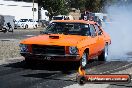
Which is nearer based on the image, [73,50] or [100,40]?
[73,50]

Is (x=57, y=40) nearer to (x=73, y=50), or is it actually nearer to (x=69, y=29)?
(x=73, y=50)

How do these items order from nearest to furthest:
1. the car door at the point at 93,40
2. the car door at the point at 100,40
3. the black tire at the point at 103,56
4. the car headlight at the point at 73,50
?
1. the car headlight at the point at 73,50
2. the car door at the point at 93,40
3. the car door at the point at 100,40
4. the black tire at the point at 103,56

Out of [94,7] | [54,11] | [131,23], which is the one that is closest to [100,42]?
[131,23]

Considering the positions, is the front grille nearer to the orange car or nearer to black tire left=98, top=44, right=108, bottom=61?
the orange car

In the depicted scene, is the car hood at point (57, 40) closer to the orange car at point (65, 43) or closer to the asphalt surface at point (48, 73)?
the orange car at point (65, 43)

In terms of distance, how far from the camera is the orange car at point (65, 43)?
12.0 meters

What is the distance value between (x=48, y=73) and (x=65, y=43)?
1.14 metres

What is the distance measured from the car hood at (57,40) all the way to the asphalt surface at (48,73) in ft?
2.70

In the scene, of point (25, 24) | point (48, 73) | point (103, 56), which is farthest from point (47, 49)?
point (25, 24)

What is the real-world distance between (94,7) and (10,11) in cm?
3968

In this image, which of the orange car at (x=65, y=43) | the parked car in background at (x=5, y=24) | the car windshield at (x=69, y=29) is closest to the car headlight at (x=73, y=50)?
the orange car at (x=65, y=43)

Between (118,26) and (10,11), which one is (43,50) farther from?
(10,11)

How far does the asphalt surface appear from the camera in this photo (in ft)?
31.0

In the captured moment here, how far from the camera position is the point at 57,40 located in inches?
483
